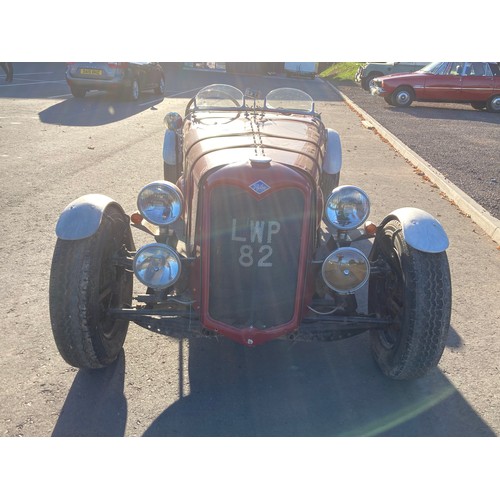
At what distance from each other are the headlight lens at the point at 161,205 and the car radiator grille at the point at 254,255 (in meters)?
0.31

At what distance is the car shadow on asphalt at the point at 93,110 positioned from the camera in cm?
1212

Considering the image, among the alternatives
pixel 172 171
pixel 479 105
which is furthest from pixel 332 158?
pixel 479 105

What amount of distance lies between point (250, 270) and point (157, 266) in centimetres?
61

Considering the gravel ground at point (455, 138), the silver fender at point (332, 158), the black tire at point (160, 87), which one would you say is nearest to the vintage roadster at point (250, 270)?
the silver fender at point (332, 158)

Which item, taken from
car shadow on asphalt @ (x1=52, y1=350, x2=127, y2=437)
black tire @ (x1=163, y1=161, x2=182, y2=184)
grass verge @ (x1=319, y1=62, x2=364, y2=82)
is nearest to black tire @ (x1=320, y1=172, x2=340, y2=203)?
black tire @ (x1=163, y1=161, x2=182, y2=184)

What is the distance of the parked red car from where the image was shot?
16.5 meters

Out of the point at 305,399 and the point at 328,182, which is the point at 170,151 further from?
the point at 305,399

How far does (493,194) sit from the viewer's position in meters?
7.44

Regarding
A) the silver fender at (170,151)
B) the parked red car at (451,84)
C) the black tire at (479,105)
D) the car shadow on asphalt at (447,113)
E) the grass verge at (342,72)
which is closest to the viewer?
the silver fender at (170,151)

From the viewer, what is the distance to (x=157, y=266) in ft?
10.3

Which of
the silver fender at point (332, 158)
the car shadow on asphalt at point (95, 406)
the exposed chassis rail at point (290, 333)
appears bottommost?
the car shadow on asphalt at point (95, 406)

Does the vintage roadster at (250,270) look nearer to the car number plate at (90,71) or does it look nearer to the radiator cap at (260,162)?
the radiator cap at (260,162)

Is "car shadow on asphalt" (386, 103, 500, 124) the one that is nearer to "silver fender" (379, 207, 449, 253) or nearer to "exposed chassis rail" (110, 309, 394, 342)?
"silver fender" (379, 207, 449, 253)
